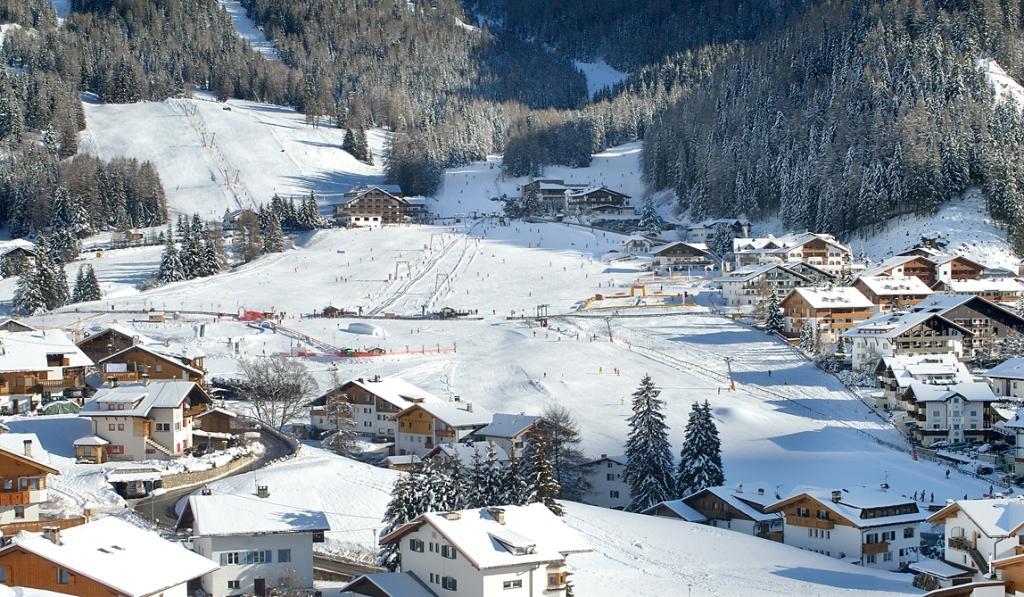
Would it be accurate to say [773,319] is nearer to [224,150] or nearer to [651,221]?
[651,221]

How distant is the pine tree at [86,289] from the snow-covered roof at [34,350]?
1173 inches

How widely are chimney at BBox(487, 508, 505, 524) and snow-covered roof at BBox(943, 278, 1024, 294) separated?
5443 centimetres

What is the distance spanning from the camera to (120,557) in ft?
77.4

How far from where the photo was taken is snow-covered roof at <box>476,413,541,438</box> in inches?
1875

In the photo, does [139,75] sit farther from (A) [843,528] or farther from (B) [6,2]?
(A) [843,528]

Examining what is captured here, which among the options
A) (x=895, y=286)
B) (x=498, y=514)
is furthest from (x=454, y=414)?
(x=895, y=286)

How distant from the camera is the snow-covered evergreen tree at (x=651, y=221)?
11111 cm

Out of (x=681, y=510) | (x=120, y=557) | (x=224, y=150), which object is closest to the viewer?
(x=120, y=557)

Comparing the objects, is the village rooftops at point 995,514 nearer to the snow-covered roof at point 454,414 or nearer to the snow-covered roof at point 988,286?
the snow-covered roof at point 454,414

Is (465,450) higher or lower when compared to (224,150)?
lower

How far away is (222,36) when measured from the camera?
605 feet

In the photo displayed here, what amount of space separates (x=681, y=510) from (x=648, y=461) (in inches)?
127

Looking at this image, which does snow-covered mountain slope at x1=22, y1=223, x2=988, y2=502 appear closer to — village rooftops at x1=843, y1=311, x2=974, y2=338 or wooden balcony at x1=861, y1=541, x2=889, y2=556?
village rooftops at x1=843, y1=311, x2=974, y2=338

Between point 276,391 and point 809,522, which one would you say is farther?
point 276,391
